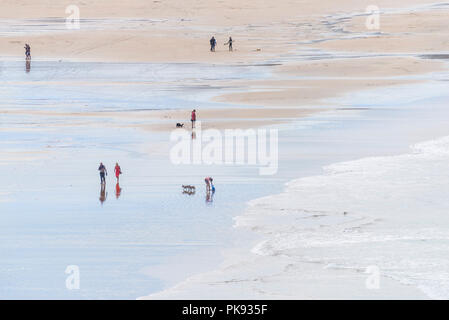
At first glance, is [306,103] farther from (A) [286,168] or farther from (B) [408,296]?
(B) [408,296]

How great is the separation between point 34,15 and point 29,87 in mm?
39134

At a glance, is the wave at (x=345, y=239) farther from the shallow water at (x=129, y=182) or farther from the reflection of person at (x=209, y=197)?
the reflection of person at (x=209, y=197)

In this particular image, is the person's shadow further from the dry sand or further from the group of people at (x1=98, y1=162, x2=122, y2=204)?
the dry sand

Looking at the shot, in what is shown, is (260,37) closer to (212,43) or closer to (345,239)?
(212,43)

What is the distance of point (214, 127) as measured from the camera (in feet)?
107

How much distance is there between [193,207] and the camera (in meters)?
20.9
